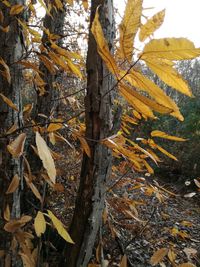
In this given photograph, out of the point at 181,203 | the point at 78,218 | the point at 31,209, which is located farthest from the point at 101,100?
the point at 181,203

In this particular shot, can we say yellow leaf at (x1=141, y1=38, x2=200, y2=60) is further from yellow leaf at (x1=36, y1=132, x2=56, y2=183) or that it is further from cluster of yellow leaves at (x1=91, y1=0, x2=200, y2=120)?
yellow leaf at (x1=36, y1=132, x2=56, y2=183)

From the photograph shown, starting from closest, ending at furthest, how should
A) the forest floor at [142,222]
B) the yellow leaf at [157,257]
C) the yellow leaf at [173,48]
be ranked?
the yellow leaf at [173,48] → the yellow leaf at [157,257] → the forest floor at [142,222]

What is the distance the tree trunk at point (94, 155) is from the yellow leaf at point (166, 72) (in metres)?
0.46

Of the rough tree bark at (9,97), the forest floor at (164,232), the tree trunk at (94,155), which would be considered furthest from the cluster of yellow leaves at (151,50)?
the forest floor at (164,232)

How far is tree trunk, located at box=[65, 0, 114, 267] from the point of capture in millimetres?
896

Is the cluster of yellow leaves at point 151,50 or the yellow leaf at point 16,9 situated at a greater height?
the yellow leaf at point 16,9

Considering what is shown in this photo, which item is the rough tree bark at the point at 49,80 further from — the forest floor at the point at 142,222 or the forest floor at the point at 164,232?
the forest floor at the point at 164,232

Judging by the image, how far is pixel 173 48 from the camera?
12.6 inches

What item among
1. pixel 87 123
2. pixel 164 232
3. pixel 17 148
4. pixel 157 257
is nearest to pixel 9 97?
pixel 87 123

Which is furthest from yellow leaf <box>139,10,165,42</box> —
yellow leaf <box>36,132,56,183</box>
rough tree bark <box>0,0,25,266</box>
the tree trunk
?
rough tree bark <box>0,0,25,266</box>

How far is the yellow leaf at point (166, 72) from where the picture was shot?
14.4 inches

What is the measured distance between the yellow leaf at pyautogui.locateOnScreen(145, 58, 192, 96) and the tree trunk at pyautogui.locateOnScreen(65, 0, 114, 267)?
46 centimetres

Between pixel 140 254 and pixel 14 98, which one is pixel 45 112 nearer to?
pixel 14 98

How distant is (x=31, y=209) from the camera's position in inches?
62.9
